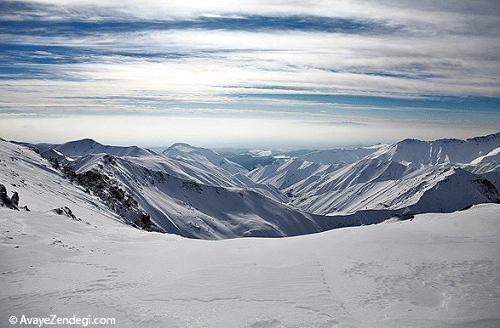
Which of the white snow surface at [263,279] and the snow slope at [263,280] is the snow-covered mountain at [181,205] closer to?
the white snow surface at [263,279]

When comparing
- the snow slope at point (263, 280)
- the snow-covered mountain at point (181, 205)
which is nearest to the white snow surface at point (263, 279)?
the snow slope at point (263, 280)

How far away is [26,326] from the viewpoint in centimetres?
944

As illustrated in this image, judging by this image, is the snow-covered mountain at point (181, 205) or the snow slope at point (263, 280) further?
the snow-covered mountain at point (181, 205)

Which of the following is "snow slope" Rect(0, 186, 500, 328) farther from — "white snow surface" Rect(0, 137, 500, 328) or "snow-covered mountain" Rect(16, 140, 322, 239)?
"snow-covered mountain" Rect(16, 140, 322, 239)

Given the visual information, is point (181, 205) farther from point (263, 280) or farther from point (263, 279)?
point (263, 280)

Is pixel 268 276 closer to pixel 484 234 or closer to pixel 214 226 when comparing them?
pixel 484 234

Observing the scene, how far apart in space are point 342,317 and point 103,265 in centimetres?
1117

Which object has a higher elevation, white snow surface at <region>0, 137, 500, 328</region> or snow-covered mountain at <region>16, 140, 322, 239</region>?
white snow surface at <region>0, 137, 500, 328</region>

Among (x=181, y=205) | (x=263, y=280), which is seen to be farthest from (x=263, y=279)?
(x=181, y=205)

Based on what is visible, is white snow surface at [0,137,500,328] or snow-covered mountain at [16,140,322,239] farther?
snow-covered mountain at [16,140,322,239]

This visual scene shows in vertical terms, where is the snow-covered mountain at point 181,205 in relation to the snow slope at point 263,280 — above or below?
below

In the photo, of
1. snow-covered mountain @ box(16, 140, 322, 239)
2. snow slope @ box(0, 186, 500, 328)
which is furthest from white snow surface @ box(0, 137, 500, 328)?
snow-covered mountain @ box(16, 140, 322, 239)

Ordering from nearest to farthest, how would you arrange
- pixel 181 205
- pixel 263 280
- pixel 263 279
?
pixel 263 280 < pixel 263 279 < pixel 181 205

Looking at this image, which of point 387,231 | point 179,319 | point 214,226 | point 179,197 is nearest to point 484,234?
point 387,231
